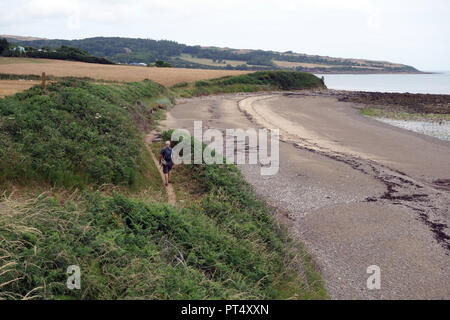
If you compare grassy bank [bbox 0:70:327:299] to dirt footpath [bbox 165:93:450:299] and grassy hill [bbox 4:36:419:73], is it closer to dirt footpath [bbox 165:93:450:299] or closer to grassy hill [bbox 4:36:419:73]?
dirt footpath [bbox 165:93:450:299]

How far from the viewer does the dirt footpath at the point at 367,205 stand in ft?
27.0

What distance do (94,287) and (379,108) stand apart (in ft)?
137

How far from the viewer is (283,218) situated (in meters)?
11.1

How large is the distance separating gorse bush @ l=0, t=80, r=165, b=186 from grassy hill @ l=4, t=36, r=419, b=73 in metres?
117

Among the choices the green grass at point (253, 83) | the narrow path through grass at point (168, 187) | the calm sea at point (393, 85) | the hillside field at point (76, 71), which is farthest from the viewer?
the calm sea at point (393, 85)

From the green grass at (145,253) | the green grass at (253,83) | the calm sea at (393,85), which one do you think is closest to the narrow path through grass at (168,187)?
the green grass at (145,253)

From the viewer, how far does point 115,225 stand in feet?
21.6

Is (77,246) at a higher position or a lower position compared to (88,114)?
lower

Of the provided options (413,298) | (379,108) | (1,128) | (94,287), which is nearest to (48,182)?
(1,128)

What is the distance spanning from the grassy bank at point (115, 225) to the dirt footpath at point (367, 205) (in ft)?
4.32

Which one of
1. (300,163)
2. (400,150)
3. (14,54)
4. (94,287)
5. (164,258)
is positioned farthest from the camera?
(14,54)

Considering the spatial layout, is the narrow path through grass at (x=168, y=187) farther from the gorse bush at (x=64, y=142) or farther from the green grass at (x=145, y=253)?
the green grass at (x=145, y=253)

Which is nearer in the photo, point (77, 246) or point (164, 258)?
point (77, 246)
